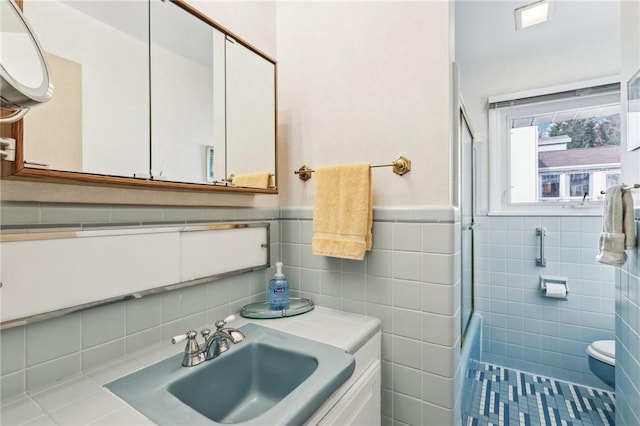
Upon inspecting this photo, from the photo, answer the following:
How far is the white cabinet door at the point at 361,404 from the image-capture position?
0.80m

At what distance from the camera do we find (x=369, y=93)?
122 cm

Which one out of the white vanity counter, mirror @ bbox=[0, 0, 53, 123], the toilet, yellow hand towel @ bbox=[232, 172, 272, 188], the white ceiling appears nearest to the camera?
mirror @ bbox=[0, 0, 53, 123]

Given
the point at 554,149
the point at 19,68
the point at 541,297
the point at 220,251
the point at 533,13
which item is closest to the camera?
the point at 19,68

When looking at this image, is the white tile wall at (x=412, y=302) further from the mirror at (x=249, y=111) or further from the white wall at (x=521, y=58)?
the white wall at (x=521, y=58)

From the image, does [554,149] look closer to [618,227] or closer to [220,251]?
[618,227]

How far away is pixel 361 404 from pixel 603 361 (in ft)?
5.48

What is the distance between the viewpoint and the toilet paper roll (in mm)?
2076

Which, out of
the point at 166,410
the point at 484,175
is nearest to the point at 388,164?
the point at 166,410

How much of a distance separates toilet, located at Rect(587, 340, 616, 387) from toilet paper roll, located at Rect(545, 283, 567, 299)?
332 mm

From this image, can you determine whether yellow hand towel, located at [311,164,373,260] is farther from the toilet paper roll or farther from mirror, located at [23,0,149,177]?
the toilet paper roll

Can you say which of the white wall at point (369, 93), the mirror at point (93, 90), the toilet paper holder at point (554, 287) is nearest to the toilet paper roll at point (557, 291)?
the toilet paper holder at point (554, 287)

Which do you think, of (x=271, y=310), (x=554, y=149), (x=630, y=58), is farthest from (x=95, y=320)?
(x=554, y=149)

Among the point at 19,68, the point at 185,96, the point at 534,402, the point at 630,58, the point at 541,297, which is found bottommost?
the point at 534,402

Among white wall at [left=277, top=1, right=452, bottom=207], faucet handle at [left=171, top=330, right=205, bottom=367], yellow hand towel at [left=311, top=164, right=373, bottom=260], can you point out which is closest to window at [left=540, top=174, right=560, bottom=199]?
white wall at [left=277, top=1, right=452, bottom=207]
